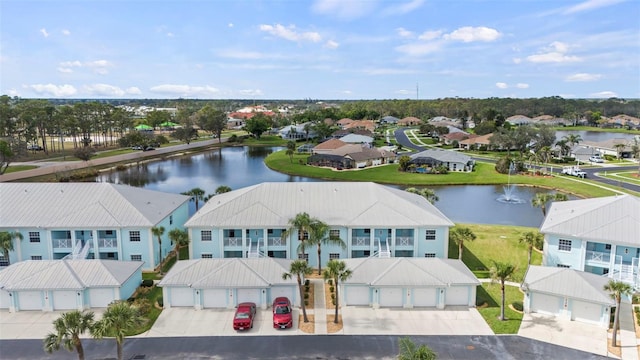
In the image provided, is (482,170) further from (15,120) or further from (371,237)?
(15,120)

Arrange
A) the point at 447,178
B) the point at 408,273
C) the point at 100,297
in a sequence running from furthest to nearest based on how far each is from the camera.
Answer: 1. the point at 447,178
2. the point at 408,273
3. the point at 100,297

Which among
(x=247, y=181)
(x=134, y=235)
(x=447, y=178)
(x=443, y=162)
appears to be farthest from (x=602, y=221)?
(x=247, y=181)

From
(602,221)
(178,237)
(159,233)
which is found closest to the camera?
(602,221)

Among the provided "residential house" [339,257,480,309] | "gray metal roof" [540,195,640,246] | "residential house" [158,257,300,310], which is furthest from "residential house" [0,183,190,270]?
"gray metal roof" [540,195,640,246]

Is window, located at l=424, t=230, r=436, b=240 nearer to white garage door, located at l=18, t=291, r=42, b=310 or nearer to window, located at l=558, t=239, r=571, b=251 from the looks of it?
window, located at l=558, t=239, r=571, b=251

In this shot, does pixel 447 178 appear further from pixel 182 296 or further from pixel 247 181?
pixel 182 296

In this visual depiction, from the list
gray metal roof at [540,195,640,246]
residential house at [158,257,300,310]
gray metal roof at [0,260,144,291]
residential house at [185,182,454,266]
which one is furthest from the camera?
residential house at [185,182,454,266]

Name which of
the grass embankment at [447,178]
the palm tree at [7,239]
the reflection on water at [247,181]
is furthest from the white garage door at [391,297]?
the grass embankment at [447,178]
